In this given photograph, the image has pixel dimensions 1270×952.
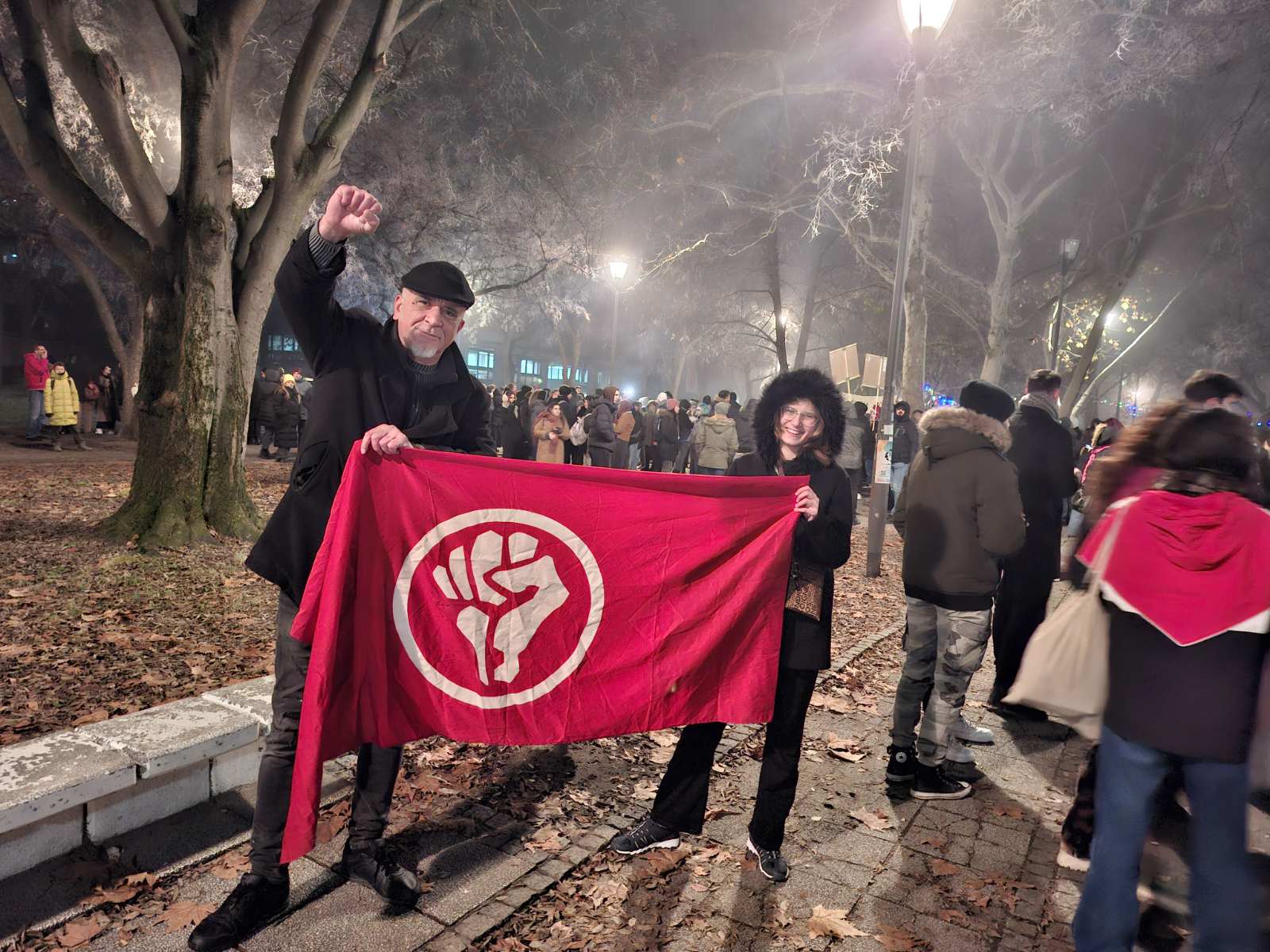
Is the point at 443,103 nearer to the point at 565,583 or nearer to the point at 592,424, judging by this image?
the point at 592,424

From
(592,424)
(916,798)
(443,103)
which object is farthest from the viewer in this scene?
(443,103)

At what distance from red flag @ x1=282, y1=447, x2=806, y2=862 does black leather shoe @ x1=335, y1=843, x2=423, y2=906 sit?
46 cm

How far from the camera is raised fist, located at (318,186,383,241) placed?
9.24ft

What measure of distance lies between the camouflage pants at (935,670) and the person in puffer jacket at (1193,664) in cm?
169

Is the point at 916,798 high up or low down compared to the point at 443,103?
down

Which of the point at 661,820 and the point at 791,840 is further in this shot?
the point at 791,840

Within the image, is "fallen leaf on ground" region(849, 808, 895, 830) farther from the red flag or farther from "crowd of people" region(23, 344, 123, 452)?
"crowd of people" region(23, 344, 123, 452)

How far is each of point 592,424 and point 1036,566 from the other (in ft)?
35.4

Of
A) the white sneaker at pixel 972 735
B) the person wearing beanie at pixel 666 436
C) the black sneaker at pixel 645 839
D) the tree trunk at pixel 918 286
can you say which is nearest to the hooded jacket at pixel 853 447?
the tree trunk at pixel 918 286

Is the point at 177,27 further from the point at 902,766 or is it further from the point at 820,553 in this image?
the point at 902,766

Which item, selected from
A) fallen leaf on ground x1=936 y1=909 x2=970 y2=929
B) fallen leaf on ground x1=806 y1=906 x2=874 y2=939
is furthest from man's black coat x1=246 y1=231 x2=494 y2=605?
fallen leaf on ground x1=936 y1=909 x2=970 y2=929

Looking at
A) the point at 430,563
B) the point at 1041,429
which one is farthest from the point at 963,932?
the point at 1041,429

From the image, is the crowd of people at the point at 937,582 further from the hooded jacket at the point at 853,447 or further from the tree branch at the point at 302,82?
the hooded jacket at the point at 853,447

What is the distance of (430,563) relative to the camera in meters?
3.21
